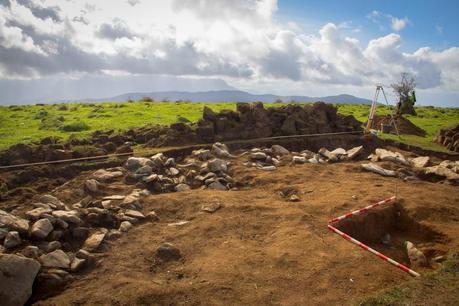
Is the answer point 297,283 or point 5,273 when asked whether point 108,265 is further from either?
point 297,283

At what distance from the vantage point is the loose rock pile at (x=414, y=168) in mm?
15031

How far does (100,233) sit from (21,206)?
2888 millimetres

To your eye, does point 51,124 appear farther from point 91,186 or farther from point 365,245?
point 365,245

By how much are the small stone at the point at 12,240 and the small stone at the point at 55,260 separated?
2.64 feet

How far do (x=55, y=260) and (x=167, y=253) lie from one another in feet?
7.97

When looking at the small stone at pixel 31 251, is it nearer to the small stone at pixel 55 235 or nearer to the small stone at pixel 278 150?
the small stone at pixel 55 235

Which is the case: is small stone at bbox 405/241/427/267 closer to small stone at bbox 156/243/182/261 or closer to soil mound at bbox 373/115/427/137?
small stone at bbox 156/243/182/261

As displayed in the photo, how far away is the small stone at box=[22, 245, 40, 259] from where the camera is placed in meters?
7.93

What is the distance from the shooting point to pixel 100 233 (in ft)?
30.5

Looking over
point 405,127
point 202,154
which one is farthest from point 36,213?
point 405,127

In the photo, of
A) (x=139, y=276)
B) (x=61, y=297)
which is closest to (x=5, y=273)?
(x=61, y=297)

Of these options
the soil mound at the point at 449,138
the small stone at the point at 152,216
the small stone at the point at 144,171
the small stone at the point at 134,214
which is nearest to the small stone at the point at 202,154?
the small stone at the point at 144,171

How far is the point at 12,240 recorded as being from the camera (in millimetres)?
8227

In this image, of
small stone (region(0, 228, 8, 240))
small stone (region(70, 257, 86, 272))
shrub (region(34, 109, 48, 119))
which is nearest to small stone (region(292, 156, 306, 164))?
small stone (region(70, 257, 86, 272))
